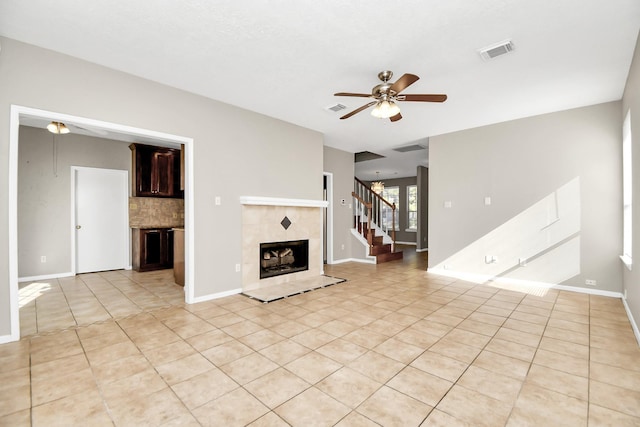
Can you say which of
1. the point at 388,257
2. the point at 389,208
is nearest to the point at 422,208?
the point at 389,208

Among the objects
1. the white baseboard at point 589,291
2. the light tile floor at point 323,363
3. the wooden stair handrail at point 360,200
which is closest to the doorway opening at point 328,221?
the wooden stair handrail at point 360,200

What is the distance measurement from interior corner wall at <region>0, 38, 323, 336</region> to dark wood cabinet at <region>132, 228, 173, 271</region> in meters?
2.89

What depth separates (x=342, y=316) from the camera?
3418 mm

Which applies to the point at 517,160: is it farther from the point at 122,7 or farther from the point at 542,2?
the point at 122,7

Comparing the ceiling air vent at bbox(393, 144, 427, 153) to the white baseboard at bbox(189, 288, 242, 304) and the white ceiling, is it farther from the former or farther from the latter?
the white baseboard at bbox(189, 288, 242, 304)

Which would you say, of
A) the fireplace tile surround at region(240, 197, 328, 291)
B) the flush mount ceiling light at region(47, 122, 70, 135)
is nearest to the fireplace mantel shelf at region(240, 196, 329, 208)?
the fireplace tile surround at region(240, 197, 328, 291)

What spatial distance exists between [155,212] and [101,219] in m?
1.03

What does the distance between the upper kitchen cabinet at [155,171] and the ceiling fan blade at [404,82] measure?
4.88 meters

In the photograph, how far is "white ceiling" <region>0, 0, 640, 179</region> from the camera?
2.36 metres

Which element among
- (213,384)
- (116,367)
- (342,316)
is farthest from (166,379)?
(342,316)

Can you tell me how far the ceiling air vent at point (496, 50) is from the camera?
9.17 feet

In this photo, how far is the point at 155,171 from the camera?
631 cm

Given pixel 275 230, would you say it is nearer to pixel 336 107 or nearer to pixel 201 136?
pixel 201 136

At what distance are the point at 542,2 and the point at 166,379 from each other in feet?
13.7
